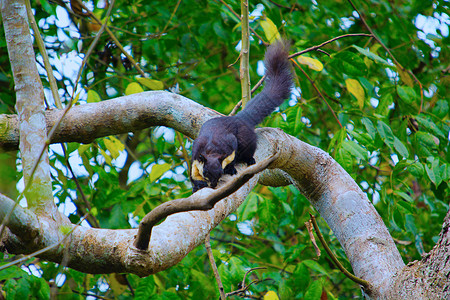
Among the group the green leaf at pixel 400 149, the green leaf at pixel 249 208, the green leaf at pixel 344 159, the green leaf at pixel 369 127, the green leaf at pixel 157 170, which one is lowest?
the green leaf at pixel 249 208

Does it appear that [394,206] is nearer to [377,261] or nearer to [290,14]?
[377,261]

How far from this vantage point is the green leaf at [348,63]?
2.93 meters

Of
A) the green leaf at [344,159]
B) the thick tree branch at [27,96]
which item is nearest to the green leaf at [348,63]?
the green leaf at [344,159]

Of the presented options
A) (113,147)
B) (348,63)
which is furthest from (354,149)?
(113,147)

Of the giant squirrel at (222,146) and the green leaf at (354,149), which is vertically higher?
the giant squirrel at (222,146)

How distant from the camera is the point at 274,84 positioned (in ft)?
11.9

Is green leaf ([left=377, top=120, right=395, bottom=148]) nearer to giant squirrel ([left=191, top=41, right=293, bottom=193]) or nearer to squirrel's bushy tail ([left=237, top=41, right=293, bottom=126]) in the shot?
giant squirrel ([left=191, top=41, right=293, bottom=193])

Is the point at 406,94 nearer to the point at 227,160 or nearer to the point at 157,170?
the point at 227,160

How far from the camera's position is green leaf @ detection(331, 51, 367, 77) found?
2930 mm

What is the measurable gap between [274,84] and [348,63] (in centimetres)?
80

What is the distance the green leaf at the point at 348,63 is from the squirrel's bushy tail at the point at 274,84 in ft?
1.84

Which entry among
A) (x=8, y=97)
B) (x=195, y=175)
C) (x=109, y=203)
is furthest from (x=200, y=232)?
(x=8, y=97)

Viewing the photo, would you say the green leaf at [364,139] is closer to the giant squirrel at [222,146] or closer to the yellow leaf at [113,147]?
the giant squirrel at [222,146]

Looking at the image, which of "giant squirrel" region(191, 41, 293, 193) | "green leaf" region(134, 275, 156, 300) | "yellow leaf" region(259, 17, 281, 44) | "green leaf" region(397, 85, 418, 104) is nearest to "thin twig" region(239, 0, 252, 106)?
"yellow leaf" region(259, 17, 281, 44)
